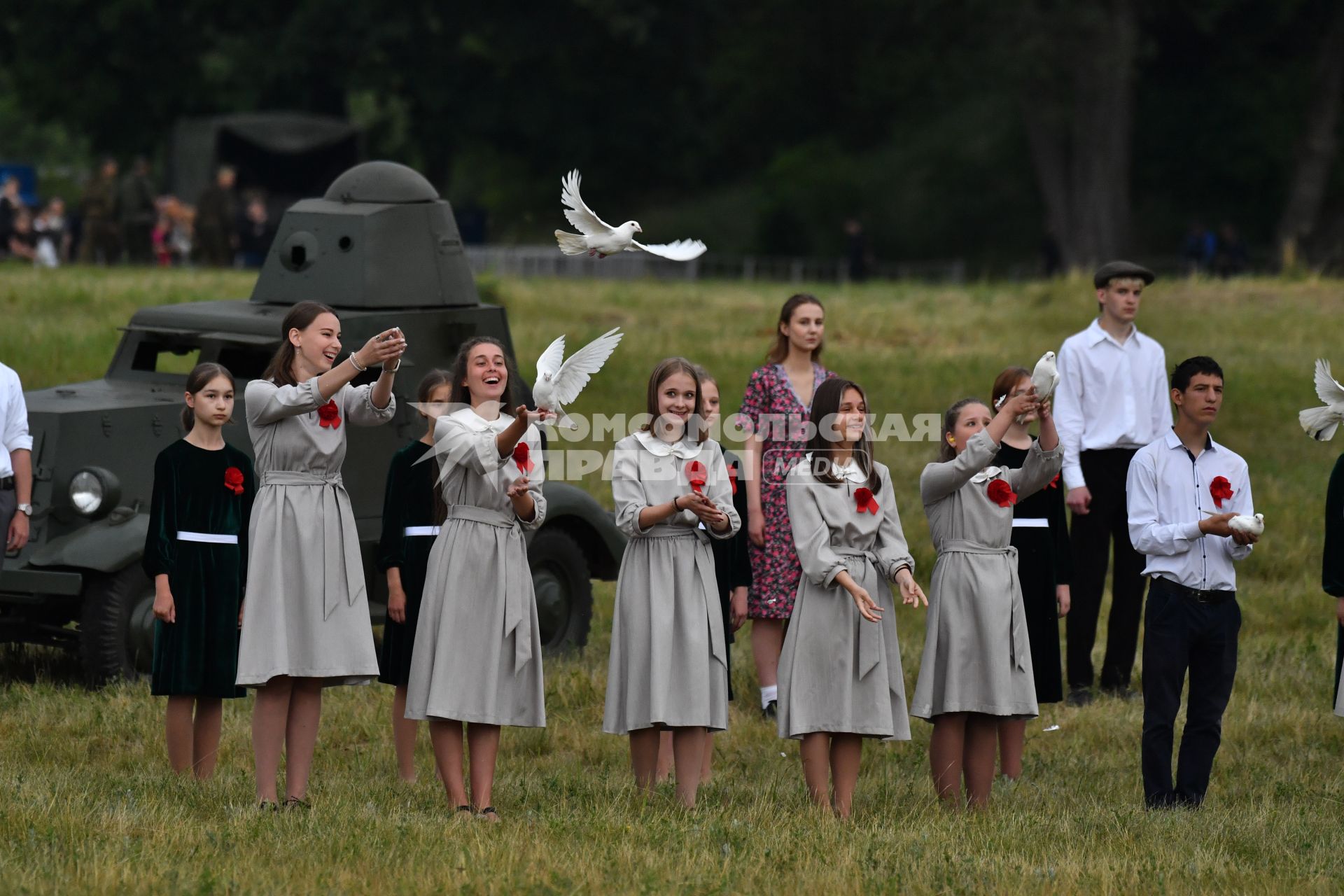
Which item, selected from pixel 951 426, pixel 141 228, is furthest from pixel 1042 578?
pixel 141 228

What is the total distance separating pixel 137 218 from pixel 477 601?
2430 cm

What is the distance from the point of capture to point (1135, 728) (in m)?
9.89

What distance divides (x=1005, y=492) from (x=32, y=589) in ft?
17.2

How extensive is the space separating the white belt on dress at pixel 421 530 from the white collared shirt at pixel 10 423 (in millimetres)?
1991

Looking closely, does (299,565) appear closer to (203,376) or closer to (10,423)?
(203,376)

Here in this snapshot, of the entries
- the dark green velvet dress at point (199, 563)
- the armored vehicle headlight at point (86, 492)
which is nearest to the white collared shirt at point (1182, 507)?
the dark green velvet dress at point (199, 563)

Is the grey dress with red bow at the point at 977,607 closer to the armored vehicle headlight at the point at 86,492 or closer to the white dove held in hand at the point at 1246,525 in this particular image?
the white dove held in hand at the point at 1246,525

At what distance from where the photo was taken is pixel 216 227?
28.8m

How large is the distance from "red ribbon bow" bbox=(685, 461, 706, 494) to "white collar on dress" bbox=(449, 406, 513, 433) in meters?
0.74

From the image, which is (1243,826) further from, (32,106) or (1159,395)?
(32,106)

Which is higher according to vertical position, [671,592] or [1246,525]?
[1246,525]

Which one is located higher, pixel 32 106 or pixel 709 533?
pixel 32 106

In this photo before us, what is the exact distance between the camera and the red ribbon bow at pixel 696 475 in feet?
25.1

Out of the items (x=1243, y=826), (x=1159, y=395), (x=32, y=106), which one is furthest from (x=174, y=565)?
(x=32, y=106)
